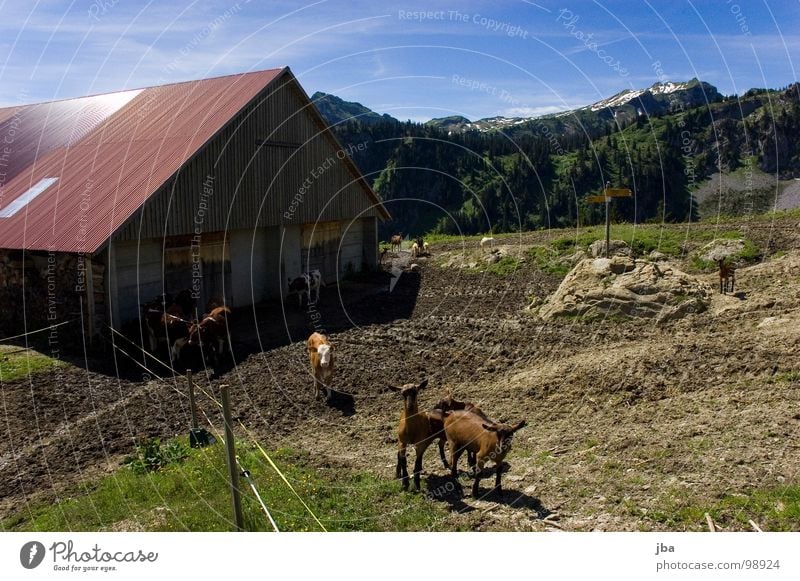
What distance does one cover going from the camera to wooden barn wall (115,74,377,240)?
20891 mm

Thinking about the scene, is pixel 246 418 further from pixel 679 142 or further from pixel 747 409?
pixel 679 142

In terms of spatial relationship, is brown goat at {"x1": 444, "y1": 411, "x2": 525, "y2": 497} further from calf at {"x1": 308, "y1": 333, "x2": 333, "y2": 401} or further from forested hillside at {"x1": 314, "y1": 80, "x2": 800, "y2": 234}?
forested hillside at {"x1": 314, "y1": 80, "x2": 800, "y2": 234}

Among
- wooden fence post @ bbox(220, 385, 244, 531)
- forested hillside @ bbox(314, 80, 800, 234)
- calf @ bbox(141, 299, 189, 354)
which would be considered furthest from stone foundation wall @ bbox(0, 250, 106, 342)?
forested hillside @ bbox(314, 80, 800, 234)

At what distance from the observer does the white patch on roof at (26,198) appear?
22109mm

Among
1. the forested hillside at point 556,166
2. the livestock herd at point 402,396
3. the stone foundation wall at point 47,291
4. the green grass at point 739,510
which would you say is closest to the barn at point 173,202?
the stone foundation wall at point 47,291

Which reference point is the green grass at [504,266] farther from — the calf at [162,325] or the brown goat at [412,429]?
the brown goat at [412,429]

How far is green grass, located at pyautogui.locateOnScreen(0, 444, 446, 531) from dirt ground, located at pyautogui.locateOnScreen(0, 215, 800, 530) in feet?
1.51

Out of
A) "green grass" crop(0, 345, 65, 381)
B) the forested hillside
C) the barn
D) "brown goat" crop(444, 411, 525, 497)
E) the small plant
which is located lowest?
the small plant

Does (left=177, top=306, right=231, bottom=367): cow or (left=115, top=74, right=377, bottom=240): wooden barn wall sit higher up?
(left=115, top=74, right=377, bottom=240): wooden barn wall

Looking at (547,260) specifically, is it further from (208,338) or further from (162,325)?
(162,325)

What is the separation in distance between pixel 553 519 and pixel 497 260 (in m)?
23.4

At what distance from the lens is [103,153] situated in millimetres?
23375

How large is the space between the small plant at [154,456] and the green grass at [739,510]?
720 cm
